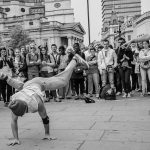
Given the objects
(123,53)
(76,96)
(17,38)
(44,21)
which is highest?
(44,21)

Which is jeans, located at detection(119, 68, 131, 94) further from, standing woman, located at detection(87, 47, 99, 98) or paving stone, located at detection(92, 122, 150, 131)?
paving stone, located at detection(92, 122, 150, 131)

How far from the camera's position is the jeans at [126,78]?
11454 millimetres

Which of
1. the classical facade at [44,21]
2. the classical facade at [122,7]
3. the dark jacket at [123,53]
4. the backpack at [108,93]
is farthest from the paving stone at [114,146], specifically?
the classical facade at [122,7]

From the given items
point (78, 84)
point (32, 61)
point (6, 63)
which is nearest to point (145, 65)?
point (78, 84)

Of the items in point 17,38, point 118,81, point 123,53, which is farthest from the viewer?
point 17,38

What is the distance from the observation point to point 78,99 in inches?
454

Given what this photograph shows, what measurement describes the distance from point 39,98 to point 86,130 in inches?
51.6

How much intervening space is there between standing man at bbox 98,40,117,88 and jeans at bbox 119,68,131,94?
0.32 meters

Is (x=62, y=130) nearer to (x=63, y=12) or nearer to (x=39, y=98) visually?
(x=39, y=98)

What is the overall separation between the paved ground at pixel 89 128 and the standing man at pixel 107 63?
2.36 m

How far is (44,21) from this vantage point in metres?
91.2

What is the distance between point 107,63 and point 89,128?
18.0 ft

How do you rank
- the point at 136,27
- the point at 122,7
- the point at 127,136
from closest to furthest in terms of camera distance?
the point at 127,136 → the point at 136,27 → the point at 122,7

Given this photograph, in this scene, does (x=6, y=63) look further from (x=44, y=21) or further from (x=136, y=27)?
(x=136, y=27)
